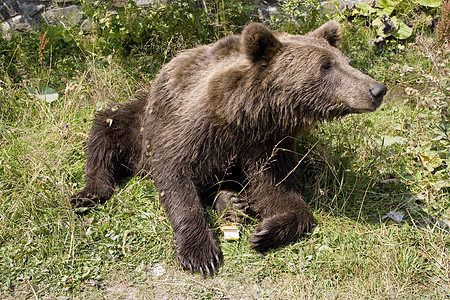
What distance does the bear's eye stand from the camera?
4.05m

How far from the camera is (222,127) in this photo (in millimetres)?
4219

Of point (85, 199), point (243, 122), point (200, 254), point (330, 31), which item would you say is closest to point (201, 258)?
point (200, 254)

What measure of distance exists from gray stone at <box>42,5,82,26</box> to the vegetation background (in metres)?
0.23

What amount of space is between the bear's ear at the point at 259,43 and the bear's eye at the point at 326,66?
0.38 meters

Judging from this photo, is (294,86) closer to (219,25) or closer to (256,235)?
(256,235)

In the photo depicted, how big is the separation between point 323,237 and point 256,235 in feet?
2.00

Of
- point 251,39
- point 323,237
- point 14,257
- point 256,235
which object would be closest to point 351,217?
point 323,237

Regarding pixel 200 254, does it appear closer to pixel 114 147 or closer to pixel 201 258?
pixel 201 258

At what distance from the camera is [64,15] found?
23.8ft

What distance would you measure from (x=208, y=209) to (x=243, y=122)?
96cm

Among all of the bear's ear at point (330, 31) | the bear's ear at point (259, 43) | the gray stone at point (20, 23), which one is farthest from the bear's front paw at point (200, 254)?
the gray stone at point (20, 23)

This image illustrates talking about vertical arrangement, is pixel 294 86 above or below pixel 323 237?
above

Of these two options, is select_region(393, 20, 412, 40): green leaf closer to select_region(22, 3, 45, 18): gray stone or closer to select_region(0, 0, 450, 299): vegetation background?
select_region(0, 0, 450, 299): vegetation background

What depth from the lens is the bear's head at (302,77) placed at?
396 centimetres
